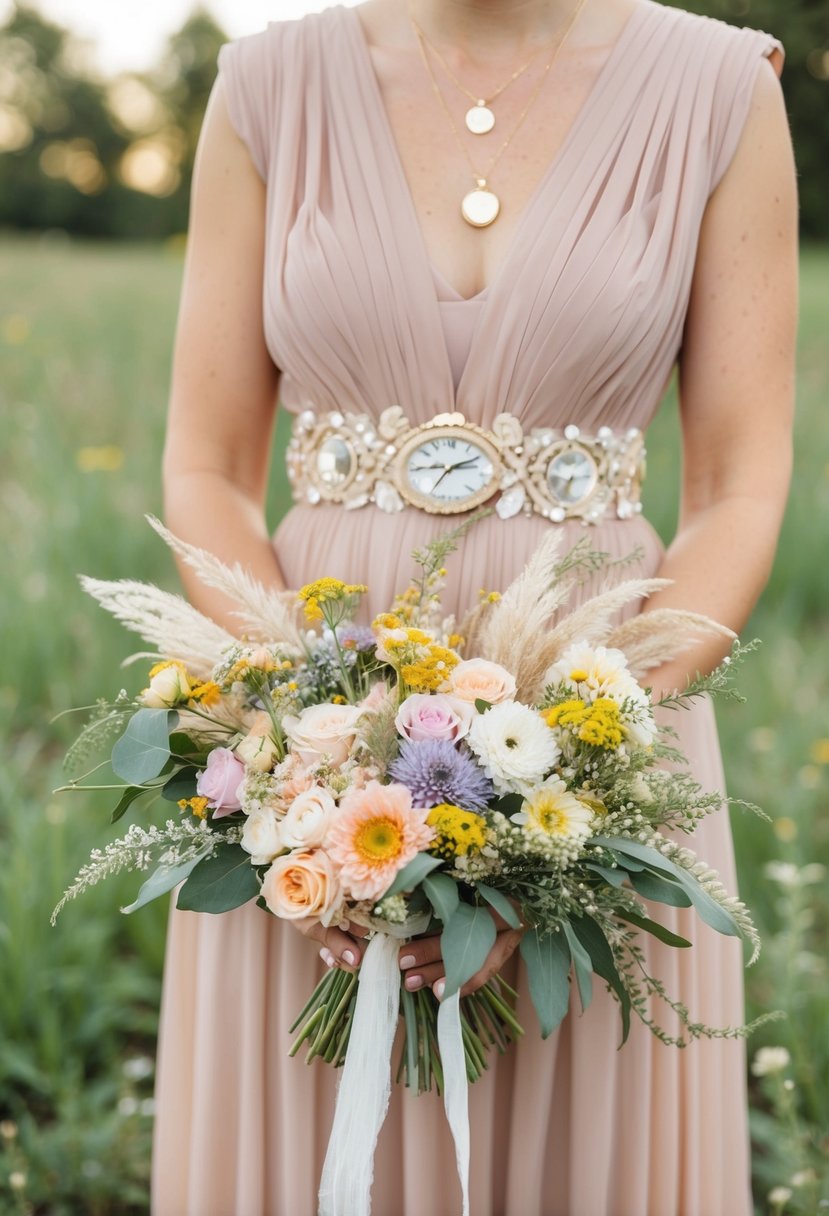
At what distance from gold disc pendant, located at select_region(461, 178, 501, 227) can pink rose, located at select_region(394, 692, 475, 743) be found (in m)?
→ 0.83

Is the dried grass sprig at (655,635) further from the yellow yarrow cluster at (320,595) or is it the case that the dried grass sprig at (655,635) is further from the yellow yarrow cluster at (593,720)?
the yellow yarrow cluster at (320,595)

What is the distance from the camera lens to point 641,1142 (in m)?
1.70

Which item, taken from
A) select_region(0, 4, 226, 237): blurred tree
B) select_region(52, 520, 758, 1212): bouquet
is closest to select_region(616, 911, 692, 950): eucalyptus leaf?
select_region(52, 520, 758, 1212): bouquet

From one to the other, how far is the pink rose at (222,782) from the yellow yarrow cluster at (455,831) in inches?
10.1

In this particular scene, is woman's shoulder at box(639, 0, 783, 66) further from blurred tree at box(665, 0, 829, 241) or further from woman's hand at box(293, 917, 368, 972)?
blurred tree at box(665, 0, 829, 241)

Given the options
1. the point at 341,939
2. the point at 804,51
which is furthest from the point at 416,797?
the point at 804,51

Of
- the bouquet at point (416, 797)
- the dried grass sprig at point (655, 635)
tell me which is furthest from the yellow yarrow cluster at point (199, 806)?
the dried grass sprig at point (655, 635)

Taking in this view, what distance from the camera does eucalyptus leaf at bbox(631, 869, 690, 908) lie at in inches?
52.9

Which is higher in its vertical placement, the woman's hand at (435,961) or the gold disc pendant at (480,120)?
the gold disc pendant at (480,120)

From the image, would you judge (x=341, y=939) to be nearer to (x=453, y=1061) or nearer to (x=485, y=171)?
(x=453, y=1061)

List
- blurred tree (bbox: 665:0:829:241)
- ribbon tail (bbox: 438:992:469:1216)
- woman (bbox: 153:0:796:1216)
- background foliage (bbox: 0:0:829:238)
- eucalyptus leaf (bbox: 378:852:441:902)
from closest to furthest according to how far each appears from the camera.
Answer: eucalyptus leaf (bbox: 378:852:441:902)
ribbon tail (bbox: 438:992:469:1216)
woman (bbox: 153:0:796:1216)
blurred tree (bbox: 665:0:829:241)
background foliage (bbox: 0:0:829:238)

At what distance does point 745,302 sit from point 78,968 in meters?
2.34

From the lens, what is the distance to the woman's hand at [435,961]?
1336mm

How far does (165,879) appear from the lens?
136 cm
